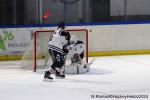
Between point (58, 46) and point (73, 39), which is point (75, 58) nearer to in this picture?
point (73, 39)

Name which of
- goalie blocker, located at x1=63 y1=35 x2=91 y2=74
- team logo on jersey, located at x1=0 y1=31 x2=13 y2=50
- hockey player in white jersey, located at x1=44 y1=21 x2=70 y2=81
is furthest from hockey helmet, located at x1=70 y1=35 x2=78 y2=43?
team logo on jersey, located at x1=0 y1=31 x2=13 y2=50

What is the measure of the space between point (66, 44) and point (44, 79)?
72cm

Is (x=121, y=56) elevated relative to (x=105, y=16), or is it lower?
lower

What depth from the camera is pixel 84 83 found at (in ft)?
25.8

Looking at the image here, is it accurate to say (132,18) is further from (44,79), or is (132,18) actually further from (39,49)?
(44,79)

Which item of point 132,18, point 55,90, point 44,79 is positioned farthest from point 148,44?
point 55,90

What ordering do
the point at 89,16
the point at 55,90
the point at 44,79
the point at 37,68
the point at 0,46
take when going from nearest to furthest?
the point at 55,90, the point at 44,79, the point at 37,68, the point at 0,46, the point at 89,16

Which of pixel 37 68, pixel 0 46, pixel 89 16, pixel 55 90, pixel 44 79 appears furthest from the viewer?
pixel 89 16

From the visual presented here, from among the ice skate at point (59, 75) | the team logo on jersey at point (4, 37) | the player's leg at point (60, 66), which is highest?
the team logo on jersey at point (4, 37)

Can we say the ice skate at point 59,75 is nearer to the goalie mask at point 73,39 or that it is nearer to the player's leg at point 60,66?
the player's leg at point 60,66

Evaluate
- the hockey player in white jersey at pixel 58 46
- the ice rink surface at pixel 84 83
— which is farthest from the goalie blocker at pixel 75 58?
the hockey player in white jersey at pixel 58 46

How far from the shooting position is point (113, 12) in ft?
39.9

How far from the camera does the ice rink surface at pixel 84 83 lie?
268 inches

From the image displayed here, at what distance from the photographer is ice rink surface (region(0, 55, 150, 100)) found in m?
6.80
